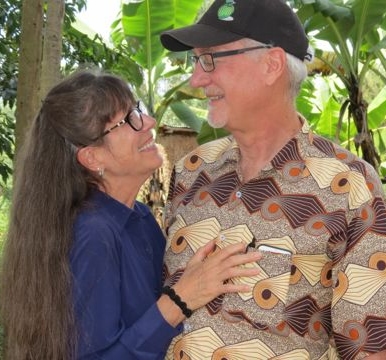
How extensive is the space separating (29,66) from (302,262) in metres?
2.01

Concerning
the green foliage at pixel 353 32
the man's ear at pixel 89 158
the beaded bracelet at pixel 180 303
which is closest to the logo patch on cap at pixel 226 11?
the man's ear at pixel 89 158

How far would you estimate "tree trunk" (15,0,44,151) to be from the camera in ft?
11.0

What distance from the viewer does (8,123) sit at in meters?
4.47

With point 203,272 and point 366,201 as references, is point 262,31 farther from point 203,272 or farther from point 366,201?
point 203,272

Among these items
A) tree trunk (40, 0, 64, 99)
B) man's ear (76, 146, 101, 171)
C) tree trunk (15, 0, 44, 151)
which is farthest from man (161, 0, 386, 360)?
tree trunk (15, 0, 44, 151)

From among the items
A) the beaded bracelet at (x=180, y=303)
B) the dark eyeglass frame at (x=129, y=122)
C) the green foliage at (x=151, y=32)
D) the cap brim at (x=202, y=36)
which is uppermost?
the cap brim at (x=202, y=36)

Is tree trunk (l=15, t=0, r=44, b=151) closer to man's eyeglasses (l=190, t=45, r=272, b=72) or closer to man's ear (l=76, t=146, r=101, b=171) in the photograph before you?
man's ear (l=76, t=146, r=101, b=171)

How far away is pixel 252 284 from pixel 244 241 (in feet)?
0.43

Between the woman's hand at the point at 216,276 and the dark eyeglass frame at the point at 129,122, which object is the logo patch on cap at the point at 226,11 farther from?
the woman's hand at the point at 216,276

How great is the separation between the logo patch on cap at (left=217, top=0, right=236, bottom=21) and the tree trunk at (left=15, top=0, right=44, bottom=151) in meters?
1.48

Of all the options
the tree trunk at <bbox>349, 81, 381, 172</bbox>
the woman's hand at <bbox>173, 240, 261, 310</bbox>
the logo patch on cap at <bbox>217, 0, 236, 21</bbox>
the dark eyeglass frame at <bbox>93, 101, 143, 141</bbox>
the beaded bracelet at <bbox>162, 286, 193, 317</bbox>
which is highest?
the logo patch on cap at <bbox>217, 0, 236, 21</bbox>

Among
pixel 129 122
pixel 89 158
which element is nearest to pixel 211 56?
pixel 129 122

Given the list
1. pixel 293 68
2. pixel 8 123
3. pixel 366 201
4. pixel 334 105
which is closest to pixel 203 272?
pixel 366 201

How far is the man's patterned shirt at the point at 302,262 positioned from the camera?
1875 millimetres
